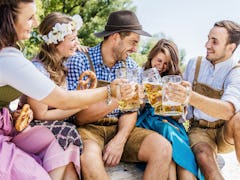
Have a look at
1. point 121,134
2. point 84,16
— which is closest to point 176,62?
point 121,134

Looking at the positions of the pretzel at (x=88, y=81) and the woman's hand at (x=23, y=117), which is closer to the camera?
the woman's hand at (x=23, y=117)

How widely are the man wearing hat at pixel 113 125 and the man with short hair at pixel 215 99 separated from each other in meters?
0.36

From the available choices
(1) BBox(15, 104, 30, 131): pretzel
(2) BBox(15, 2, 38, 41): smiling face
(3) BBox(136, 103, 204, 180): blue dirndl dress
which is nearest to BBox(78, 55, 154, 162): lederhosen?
(3) BBox(136, 103, 204, 180): blue dirndl dress

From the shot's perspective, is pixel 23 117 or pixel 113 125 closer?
pixel 23 117

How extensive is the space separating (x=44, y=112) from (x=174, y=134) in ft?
3.08

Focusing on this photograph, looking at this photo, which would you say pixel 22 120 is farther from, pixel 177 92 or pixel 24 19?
pixel 177 92

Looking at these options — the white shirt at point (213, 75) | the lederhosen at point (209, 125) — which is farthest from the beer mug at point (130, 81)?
the white shirt at point (213, 75)

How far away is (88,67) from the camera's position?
327cm

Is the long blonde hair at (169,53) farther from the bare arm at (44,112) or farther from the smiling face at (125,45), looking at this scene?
the bare arm at (44,112)

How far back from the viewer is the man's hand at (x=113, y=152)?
2.79m

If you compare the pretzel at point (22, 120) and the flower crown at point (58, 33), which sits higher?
the flower crown at point (58, 33)

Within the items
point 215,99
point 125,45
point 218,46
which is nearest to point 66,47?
point 125,45

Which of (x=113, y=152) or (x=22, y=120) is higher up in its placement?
(x=22, y=120)

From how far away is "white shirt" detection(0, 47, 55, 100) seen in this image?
220 centimetres
